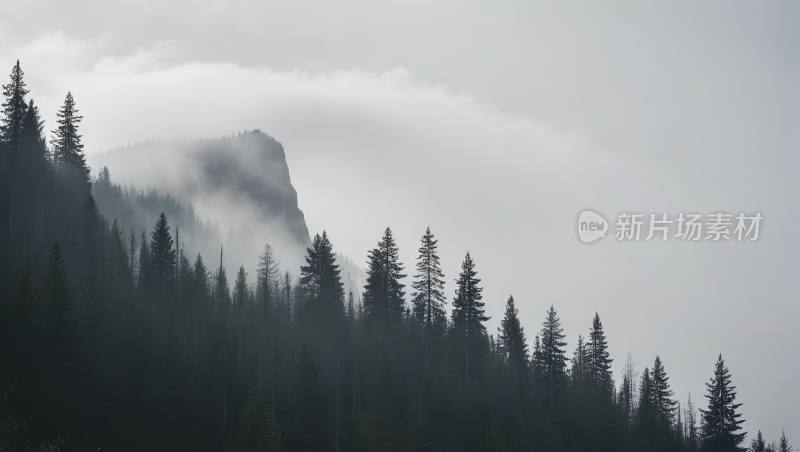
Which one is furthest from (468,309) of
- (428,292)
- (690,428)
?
(690,428)

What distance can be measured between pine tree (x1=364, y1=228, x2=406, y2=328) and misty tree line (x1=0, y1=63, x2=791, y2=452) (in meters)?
0.17

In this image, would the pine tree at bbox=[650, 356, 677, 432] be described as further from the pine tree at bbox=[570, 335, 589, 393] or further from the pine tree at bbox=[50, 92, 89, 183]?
the pine tree at bbox=[50, 92, 89, 183]

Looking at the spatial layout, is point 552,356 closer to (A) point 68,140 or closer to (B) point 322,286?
(B) point 322,286

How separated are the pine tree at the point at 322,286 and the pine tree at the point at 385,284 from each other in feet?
13.7

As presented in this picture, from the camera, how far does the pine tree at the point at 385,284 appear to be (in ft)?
265

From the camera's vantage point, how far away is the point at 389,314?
265ft

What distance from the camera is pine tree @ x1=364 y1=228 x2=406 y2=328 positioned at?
265ft

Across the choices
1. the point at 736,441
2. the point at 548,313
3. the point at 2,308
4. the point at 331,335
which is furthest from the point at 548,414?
the point at 2,308

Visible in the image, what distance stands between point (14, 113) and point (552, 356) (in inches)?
3077

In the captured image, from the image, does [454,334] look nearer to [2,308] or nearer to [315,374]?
[315,374]

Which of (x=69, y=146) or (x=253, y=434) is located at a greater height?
(x=69, y=146)

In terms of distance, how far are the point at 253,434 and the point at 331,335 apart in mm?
22596

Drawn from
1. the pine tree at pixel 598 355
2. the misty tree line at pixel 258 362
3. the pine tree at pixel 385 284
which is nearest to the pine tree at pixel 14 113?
the misty tree line at pixel 258 362

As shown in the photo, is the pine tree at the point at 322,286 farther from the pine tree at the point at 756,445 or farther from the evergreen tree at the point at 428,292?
the pine tree at the point at 756,445
